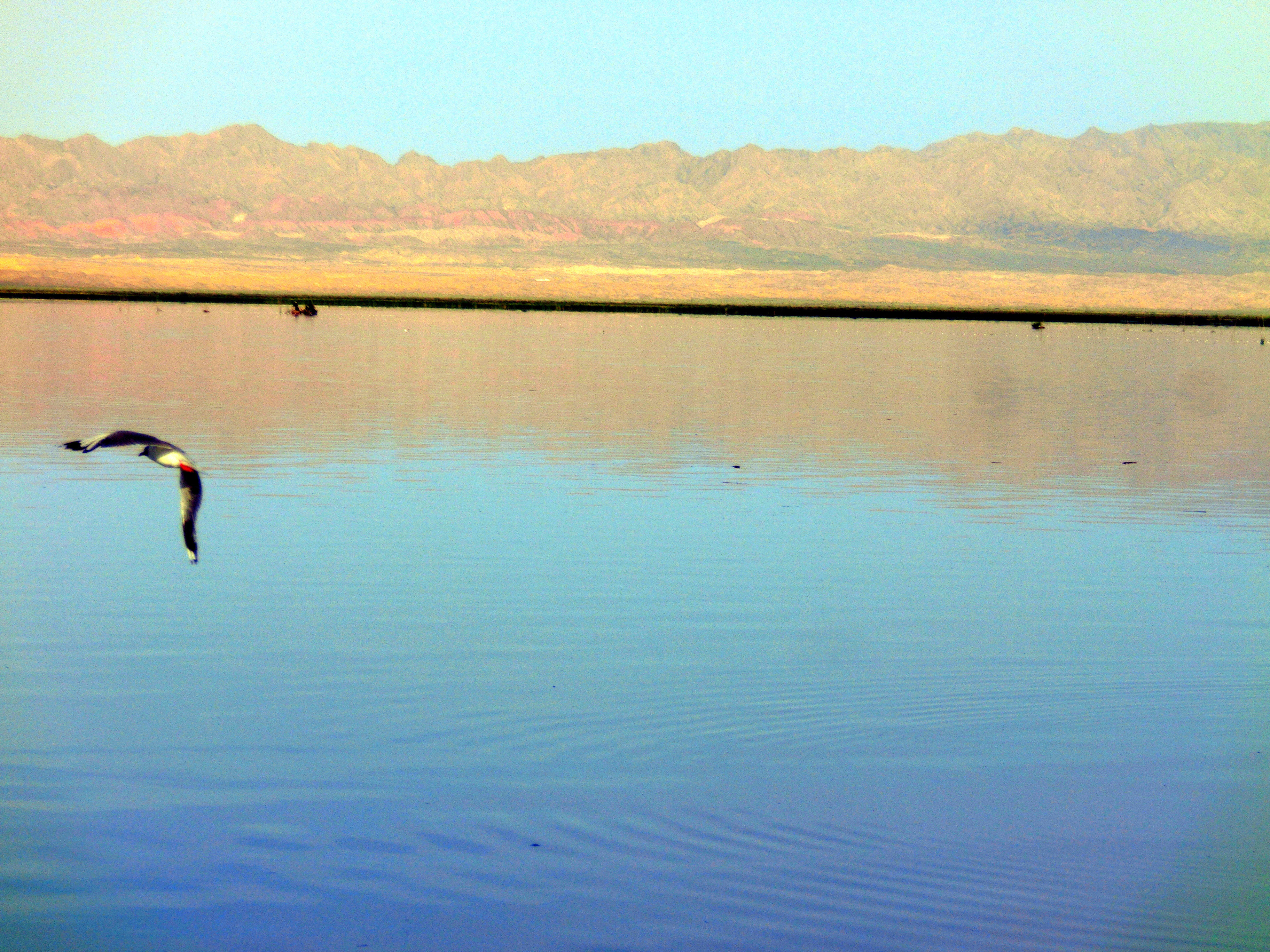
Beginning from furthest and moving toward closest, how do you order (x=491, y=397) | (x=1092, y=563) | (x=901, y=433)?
1. (x=491, y=397)
2. (x=901, y=433)
3. (x=1092, y=563)

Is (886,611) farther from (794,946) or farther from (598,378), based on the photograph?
(598,378)

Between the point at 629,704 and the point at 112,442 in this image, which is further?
the point at 112,442

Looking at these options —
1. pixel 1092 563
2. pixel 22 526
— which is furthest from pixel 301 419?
pixel 1092 563

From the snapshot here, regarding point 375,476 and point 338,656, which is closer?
point 338,656

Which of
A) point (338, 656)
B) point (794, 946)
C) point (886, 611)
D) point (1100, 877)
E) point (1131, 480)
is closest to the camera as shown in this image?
point (794, 946)

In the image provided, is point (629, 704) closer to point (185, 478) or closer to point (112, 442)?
point (185, 478)

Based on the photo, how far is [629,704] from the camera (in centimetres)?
1157

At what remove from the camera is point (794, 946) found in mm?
7449

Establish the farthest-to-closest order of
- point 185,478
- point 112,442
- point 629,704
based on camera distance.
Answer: point 185,478 → point 112,442 → point 629,704

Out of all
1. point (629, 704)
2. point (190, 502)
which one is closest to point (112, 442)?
point (190, 502)

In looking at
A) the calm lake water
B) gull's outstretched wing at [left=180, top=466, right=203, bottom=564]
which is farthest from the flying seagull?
the calm lake water

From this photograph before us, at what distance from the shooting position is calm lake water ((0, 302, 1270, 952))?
791cm

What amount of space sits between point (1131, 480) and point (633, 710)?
19256 mm

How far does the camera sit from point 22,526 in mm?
→ 19844
